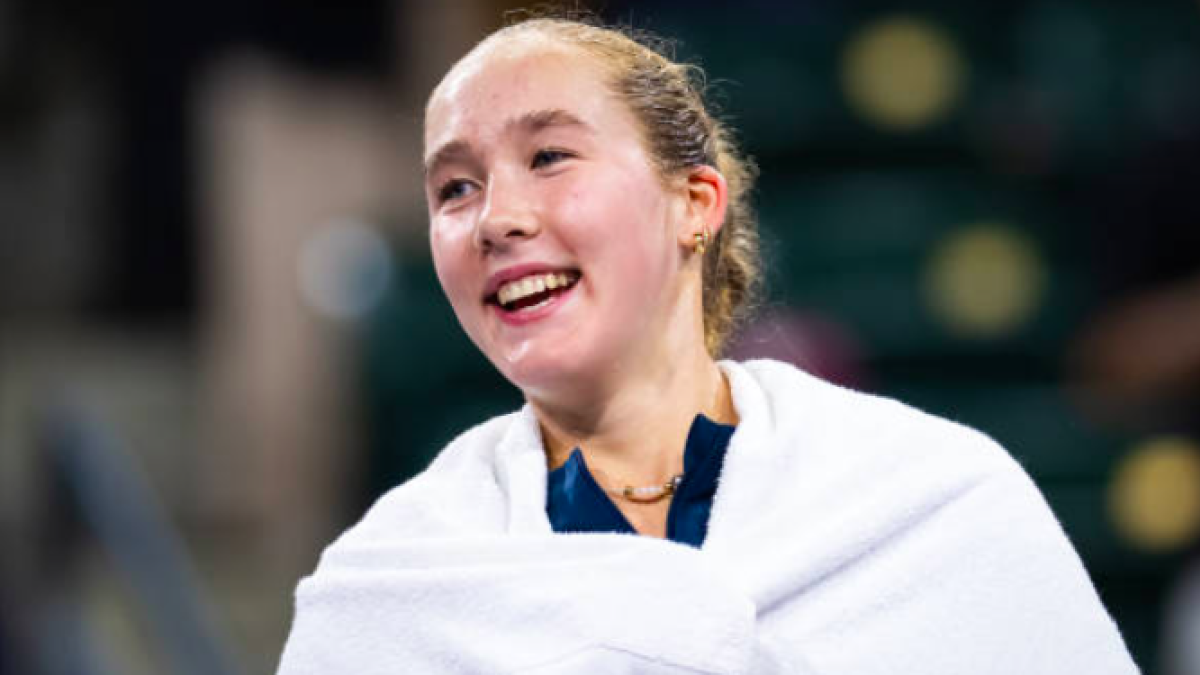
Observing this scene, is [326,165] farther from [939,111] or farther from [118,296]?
[939,111]

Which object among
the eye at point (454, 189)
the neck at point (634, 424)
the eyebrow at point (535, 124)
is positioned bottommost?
the neck at point (634, 424)

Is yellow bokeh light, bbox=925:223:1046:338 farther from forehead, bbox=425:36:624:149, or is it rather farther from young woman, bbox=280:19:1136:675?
forehead, bbox=425:36:624:149

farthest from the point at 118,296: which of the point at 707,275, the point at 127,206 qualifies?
the point at 707,275

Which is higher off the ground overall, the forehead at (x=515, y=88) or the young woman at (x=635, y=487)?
the forehead at (x=515, y=88)

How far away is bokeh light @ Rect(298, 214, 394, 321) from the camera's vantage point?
180 inches

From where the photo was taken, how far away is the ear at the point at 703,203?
1.47 meters

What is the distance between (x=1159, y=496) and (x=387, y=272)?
202 cm

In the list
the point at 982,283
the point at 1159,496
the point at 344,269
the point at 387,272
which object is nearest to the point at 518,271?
the point at 1159,496

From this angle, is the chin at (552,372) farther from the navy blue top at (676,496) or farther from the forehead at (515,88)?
the forehead at (515,88)

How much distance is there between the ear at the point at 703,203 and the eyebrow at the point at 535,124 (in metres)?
0.13

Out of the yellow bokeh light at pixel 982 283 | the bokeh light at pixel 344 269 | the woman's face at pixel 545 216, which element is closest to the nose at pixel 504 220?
the woman's face at pixel 545 216

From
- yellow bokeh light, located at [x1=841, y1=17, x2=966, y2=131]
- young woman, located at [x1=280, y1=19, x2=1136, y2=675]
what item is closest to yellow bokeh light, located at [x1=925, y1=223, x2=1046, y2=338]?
yellow bokeh light, located at [x1=841, y1=17, x2=966, y2=131]

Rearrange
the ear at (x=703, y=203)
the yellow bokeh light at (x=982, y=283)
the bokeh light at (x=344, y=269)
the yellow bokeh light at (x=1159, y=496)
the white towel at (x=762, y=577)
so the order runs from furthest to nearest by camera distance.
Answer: the bokeh light at (x=344, y=269)
the yellow bokeh light at (x=982, y=283)
the yellow bokeh light at (x=1159, y=496)
the ear at (x=703, y=203)
the white towel at (x=762, y=577)

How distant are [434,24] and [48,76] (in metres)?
1.45
